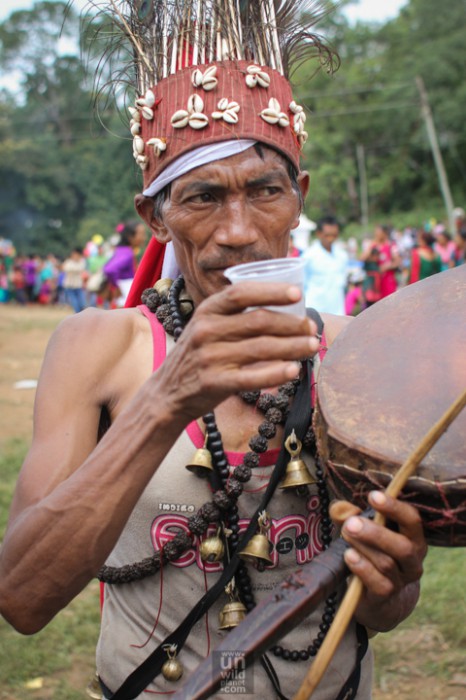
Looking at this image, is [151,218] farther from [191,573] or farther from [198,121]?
[191,573]

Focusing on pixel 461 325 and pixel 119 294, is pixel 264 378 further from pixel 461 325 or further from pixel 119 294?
pixel 119 294

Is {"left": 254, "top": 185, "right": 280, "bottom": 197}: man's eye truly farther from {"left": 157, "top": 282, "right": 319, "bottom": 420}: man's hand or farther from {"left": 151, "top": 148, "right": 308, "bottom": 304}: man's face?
{"left": 157, "top": 282, "right": 319, "bottom": 420}: man's hand

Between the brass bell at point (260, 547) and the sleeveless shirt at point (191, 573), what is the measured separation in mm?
45

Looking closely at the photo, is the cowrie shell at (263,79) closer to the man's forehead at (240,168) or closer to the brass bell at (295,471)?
the man's forehead at (240,168)

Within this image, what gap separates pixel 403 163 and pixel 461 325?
1992 inches

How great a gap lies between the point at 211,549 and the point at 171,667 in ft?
0.99

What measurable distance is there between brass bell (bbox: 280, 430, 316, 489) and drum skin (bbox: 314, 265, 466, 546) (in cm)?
20

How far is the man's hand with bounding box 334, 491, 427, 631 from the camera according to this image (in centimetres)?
121

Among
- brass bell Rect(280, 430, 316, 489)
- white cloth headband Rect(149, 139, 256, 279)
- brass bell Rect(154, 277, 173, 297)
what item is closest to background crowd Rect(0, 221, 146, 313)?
brass bell Rect(154, 277, 173, 297)

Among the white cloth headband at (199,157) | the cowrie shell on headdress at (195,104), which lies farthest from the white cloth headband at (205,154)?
the cowrie shell on headdress at (195,104)

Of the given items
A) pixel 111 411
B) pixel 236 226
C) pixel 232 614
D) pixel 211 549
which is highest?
pixel 236 226

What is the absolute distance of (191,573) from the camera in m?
1.76

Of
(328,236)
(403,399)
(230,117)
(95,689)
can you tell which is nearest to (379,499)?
(403,399)

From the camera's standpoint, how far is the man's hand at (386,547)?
47.8 inches
